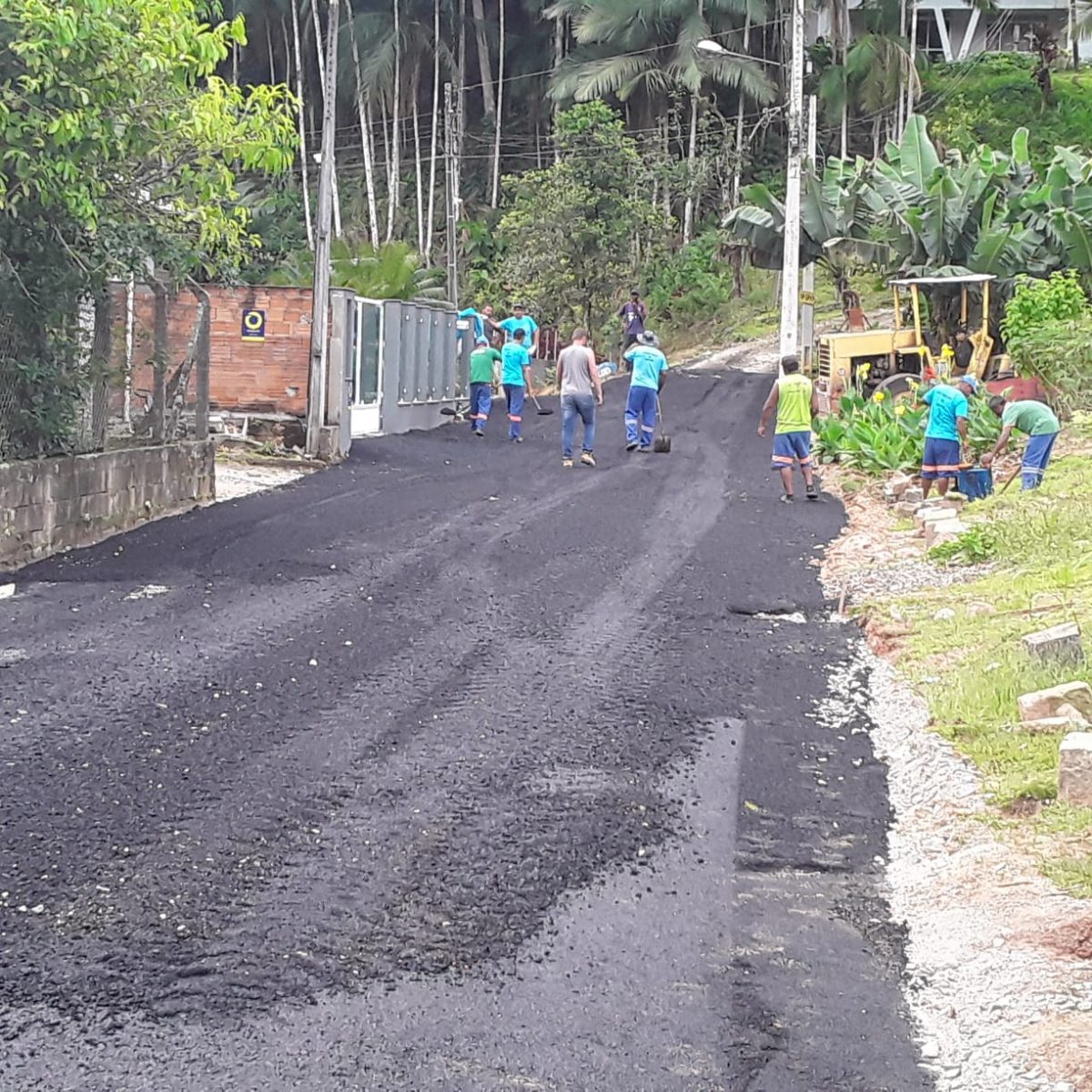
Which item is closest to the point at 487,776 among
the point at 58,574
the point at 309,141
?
the point at 58,574

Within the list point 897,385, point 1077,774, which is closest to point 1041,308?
point 897,385

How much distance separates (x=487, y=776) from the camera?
6.46 metres

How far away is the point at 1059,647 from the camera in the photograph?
8070 millimetres

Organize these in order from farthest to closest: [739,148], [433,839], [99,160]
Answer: [739,148]
[99,160]
[433,839]

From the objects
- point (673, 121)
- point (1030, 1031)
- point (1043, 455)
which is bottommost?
point (1030, 1031)

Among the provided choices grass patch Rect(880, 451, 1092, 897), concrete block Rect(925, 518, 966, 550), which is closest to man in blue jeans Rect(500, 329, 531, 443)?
grass patch Rect(880, 451, 1092, 897)

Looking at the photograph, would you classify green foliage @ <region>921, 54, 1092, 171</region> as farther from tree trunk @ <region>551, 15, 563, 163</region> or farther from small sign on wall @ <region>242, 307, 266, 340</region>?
small sign on wall @ <region>242, 307, 266, 340</region>

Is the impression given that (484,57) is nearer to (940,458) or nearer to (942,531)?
(940,458)

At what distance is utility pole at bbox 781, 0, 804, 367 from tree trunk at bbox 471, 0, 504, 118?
29.7m

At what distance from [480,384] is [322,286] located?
16.2 feet

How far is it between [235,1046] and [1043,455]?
13120mm

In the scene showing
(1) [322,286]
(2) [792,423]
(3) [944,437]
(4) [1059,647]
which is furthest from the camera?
(1) [322,286]

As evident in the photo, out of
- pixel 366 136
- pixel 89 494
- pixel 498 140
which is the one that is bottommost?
pixel 89 494

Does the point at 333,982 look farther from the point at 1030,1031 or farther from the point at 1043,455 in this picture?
the point at 1043,455
